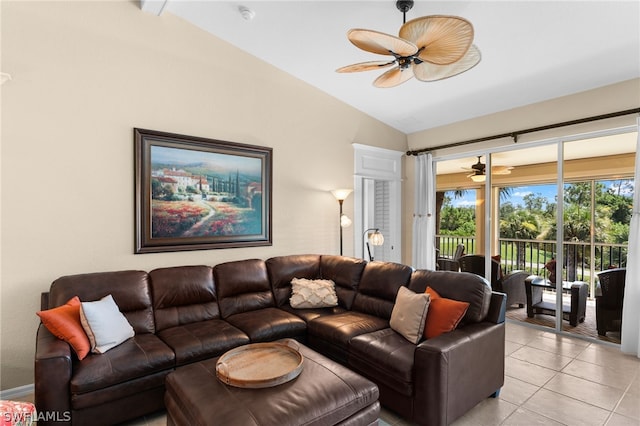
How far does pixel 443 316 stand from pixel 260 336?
1542 mm

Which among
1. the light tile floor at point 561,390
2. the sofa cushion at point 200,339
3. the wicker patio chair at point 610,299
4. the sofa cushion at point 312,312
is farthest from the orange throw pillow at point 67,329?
the wicker patio chair at point 610,299

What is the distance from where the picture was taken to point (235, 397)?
176 cm

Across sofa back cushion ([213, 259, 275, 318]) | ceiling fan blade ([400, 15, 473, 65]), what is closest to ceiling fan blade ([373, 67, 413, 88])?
Result: ceiling fan blade ([400, 15, 473, 65])

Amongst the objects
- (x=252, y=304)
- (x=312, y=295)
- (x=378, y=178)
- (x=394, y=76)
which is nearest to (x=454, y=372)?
(x=312, y=295)

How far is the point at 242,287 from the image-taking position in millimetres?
3498

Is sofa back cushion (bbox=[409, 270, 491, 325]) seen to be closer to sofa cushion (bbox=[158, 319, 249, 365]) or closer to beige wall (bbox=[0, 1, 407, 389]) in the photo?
sofa cushion (bbox=[158, 319, 249, 365])

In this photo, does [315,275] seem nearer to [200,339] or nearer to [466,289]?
[200,339]

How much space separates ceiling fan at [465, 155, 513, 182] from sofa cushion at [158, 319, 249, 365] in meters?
4.01

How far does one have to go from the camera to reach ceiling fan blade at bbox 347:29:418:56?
203cm

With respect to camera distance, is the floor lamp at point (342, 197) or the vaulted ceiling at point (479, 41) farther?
the floor lamp at point (342, 197)

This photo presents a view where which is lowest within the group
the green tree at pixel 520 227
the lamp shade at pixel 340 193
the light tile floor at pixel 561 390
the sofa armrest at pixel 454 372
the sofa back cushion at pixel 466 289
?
the light tile floor at pixel 561 390

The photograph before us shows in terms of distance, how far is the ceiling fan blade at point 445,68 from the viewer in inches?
92.7

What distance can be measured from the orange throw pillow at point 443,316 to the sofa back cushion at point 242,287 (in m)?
1.76

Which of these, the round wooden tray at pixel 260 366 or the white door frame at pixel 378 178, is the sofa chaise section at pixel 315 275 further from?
the white door frame at pixel 378 178
